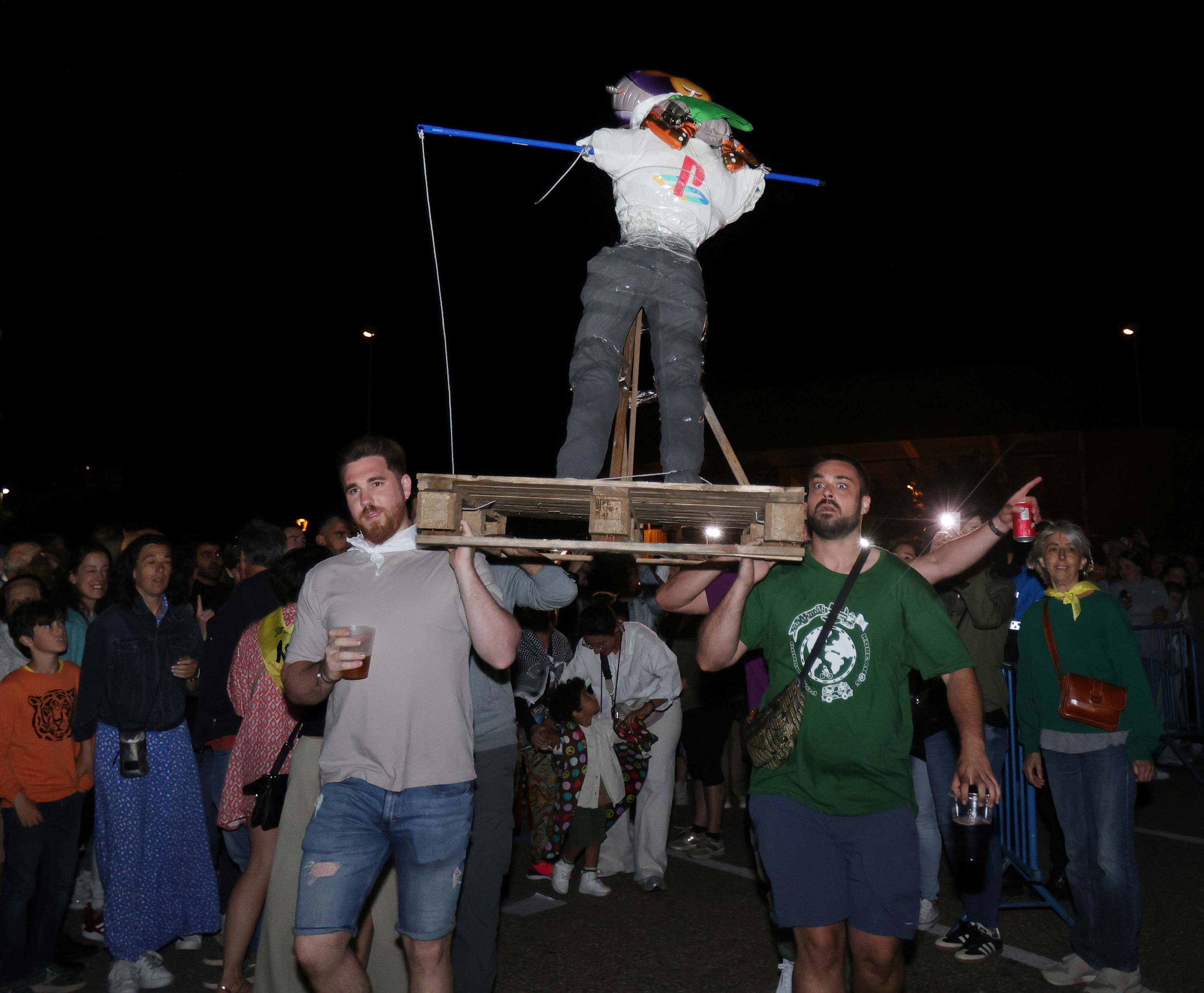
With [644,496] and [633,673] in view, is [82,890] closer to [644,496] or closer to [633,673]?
[633,673]

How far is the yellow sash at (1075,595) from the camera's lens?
17.2 ft

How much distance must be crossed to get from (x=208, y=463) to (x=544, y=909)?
85.6 ft

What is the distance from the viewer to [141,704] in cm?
529

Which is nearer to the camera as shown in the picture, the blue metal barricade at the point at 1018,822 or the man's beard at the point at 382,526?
the man's beard at the point at 382,526

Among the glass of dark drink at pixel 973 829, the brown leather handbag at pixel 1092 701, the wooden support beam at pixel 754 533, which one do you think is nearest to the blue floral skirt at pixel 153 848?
the wooden support beam at pixel 754 533

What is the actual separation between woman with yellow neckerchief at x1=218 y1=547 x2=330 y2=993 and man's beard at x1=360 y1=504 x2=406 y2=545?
108 centimetres

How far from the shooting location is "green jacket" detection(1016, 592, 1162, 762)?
497cm

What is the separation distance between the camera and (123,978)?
507 cm

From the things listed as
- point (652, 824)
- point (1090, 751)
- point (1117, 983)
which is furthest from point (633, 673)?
point (1117, 983)

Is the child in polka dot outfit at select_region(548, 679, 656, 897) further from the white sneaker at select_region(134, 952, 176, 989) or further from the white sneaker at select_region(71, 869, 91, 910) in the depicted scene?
the white sneaker at select_region(71, 869, 91, 910)

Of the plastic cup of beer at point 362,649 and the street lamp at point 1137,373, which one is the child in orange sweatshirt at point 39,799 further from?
the street lamp at point 1137,373

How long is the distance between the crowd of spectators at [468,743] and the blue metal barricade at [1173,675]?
313 cm

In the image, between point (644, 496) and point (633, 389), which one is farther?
point (633, 389)

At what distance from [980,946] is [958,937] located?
15cm
